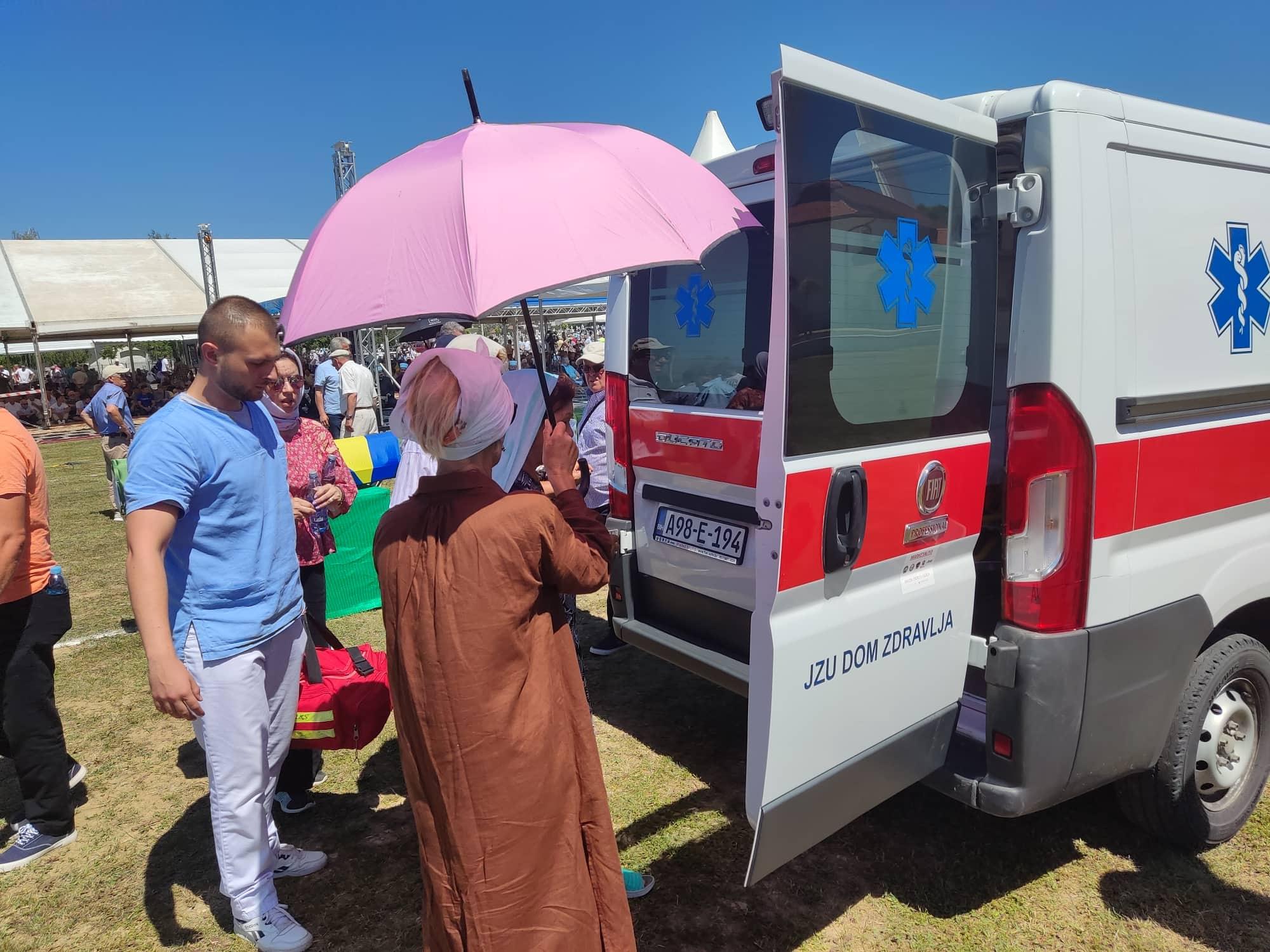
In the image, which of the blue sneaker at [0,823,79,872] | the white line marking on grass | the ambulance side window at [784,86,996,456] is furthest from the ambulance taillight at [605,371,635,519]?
the white line marking on grass

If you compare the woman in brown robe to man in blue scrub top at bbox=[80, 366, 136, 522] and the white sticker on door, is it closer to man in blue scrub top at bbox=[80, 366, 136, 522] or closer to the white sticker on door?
the white sticker on door

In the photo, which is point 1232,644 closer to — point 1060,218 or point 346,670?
point 1060,218

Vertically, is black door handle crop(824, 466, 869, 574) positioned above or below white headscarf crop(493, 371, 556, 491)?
below

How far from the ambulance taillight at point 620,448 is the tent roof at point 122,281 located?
37.4ft

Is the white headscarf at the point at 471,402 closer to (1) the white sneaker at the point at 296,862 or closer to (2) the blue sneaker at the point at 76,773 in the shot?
(1) the white sneaker at the point at 296,862

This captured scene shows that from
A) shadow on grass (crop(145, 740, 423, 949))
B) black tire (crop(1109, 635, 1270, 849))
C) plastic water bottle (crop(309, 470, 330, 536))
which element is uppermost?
plastic water bottle (crop(309, 470, 330, 536))

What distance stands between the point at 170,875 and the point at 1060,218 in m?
3.66

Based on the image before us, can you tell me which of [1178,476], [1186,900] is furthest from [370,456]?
[1186,900]

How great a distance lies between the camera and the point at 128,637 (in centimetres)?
537

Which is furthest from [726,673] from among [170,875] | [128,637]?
[128,637]

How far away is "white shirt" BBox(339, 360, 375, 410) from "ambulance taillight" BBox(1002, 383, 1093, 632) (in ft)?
29.9

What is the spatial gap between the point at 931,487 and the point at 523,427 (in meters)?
1.15

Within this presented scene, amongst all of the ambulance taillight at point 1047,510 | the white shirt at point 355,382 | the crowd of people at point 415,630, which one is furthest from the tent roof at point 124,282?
the ambulance taillight at point 1047,510

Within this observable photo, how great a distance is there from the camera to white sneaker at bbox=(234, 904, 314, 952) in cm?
246
